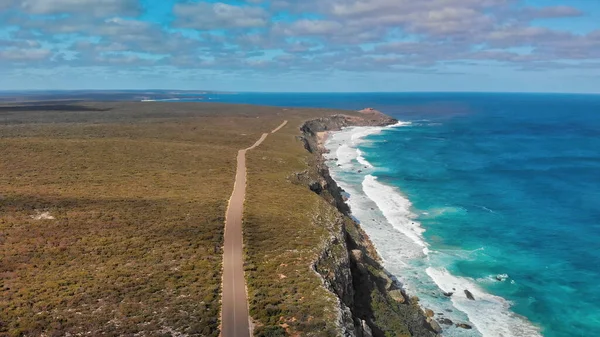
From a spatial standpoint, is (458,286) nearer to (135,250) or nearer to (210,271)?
(210,271)

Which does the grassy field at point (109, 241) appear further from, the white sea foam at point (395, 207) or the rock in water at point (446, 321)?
the white sea foam at point (395, 207)

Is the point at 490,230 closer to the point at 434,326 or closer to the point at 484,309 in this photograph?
the point at 484,309

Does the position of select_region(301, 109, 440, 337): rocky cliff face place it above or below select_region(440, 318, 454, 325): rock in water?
above

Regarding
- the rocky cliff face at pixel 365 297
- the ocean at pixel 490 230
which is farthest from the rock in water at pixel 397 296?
the ocean at pixel 490 230

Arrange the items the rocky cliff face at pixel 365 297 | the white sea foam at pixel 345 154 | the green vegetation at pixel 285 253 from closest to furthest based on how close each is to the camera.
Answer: the green vegetation at pixel 285 253 < the rocky cliff face at pixel 365 297 < the white sea foam at pixel 345 154

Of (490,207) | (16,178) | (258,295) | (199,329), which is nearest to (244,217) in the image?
(258,295)

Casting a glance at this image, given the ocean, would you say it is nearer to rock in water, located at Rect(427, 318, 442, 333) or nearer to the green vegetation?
rock in water, located at Rect(427, 318, 442, 333)

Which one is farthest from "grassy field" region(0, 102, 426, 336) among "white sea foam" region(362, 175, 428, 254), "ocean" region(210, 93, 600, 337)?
"white sea foam" region(362, 175, 428, 254)
